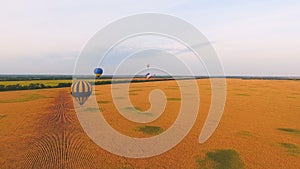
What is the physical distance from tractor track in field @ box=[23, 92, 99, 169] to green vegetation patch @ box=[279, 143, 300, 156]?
11.6 metres

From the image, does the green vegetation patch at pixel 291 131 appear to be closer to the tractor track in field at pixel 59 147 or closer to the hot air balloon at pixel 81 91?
the tractor track in field at pixel 59 147

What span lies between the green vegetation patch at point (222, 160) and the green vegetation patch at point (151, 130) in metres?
5.68

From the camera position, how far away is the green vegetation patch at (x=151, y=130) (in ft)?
61.4

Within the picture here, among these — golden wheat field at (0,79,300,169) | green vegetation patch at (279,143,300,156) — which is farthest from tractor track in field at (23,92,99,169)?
green vegetation patch at (279,143,300,156)

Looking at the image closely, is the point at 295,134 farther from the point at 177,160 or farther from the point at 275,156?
the point at 177,160

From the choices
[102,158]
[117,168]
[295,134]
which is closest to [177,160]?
[117,168]

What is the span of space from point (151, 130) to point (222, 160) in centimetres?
764

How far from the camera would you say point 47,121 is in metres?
22.2

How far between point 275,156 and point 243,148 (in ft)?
6.29

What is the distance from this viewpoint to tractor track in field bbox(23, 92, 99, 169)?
Result: 12281 millimetres

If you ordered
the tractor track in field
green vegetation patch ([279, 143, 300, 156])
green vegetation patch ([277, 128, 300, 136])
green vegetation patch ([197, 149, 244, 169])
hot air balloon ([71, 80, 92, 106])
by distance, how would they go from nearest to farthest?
green vegetation patch ([197, 149, 244, 169]) < the tractor track in field < green vegetation patch ([279, 143, 300, 156]) < green vegetation patch ([277, 128, 300, 136]) < hot air balloon ([71, 80, 92, 106])

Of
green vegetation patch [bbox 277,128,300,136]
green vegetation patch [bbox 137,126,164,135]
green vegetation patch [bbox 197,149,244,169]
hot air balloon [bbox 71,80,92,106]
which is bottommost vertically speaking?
hot air balloon [bbox 71,80,92,106]

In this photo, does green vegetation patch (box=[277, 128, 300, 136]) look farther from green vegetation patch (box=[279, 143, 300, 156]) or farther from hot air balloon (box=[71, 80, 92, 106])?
hot air balloon (box=[71, 80, 92, 106])

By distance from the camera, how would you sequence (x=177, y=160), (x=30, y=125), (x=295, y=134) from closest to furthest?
1. (x=177, y=160)
2. (x=295, y=134)
3. (x=30, y=125)
